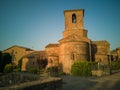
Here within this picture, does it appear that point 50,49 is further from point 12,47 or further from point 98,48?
point 12,47

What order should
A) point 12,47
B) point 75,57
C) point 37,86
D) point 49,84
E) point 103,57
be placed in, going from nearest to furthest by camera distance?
point 37,86, point 49,84, point 75,57, point 103,57, point 12,47

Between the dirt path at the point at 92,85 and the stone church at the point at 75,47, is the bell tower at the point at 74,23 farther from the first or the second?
the dirt path at the point at 92,85

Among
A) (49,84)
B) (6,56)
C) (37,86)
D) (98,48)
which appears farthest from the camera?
(6,56)

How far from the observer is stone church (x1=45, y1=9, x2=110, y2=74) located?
27188mm

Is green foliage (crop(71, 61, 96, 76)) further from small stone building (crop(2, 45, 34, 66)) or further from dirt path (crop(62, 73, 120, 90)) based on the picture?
small stone building (crop(2, 45, 34, 66))

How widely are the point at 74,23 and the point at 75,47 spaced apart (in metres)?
9.50

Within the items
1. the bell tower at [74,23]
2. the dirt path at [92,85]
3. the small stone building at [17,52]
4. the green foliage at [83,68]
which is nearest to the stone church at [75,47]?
the bell tower at [74,23]

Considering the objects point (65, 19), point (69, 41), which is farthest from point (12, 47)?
point (69, 41)

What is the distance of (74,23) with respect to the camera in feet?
111

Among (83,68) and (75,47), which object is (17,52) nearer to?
(75,47)

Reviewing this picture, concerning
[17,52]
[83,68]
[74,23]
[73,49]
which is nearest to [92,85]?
[83,68]

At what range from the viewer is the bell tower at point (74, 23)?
33188 millimetres

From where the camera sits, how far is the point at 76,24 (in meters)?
33.5

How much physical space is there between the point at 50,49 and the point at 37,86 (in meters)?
30.6
